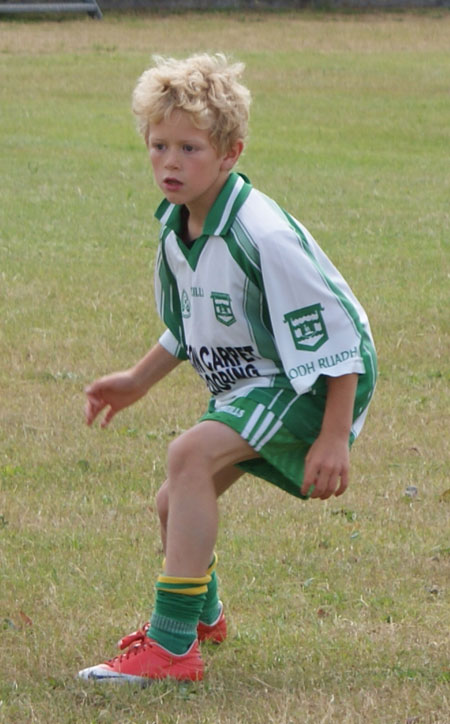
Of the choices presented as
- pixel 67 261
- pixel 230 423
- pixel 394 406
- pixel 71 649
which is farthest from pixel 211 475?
pixel 67 261

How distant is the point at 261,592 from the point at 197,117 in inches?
65.7

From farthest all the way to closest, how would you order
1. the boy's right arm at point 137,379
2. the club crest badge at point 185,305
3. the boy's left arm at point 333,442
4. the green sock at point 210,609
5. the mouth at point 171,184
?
the boy's right arm at point 137,379, the green sock at point 210,609, the club crest badge at point 185,305, the mouth at point 171,184, the boy's left arm at point 333,442

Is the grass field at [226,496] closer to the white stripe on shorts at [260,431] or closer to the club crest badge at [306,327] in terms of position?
the white stripe on shorts at [260,431]

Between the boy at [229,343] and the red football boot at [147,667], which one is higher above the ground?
the boy at [229,343]

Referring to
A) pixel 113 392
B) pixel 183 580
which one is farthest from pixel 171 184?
pixel 183 580

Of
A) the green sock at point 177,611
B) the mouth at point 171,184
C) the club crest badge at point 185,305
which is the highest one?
the mouth at point 171,184

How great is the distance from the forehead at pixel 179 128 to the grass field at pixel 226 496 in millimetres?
1482

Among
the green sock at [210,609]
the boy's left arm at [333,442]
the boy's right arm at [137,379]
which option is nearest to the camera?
the boy's left arm at [333,442]

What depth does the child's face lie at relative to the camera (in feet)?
11.6

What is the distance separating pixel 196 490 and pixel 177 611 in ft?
1.18

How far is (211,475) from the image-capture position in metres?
3.49

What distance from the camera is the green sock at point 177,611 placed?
11.6 feet

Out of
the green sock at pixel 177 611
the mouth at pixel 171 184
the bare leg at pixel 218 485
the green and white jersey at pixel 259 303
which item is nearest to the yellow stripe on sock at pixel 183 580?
the green sock at pixel 177 611

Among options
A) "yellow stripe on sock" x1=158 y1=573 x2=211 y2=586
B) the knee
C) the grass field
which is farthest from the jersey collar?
the grass field
